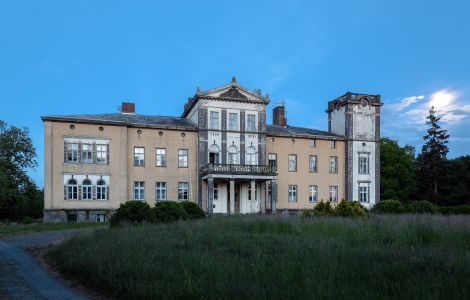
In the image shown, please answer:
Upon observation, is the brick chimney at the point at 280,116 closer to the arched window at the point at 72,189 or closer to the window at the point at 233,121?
the window at the point at 233,121

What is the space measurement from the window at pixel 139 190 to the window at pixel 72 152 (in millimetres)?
5453

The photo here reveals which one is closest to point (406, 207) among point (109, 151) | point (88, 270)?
point (109, 151)

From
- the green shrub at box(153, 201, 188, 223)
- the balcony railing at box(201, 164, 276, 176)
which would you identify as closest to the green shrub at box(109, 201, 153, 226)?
the green shrub at box(153, 201, 188, 223)

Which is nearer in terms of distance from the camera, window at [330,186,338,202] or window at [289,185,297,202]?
window at [289,185,297,202]

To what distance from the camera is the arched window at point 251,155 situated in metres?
40.0

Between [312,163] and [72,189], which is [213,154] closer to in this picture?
[312,163]

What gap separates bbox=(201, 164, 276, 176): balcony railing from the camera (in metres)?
36.9

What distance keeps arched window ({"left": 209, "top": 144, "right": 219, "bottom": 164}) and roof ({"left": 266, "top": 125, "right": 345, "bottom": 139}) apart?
530 centimetres

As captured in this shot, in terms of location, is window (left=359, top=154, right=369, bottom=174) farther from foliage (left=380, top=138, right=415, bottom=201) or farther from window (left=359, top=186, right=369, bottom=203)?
foliage (left=380, top=138, right=415, bottom=201)

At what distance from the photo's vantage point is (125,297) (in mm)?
8641

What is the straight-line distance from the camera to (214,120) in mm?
39219

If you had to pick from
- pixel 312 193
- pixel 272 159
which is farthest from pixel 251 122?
pixel 312 193

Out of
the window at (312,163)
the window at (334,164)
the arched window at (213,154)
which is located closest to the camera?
the arched window at (213,154)

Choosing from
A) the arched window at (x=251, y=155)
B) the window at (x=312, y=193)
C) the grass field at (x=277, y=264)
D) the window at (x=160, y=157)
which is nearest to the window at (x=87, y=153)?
the window at (x=160, y=157)
